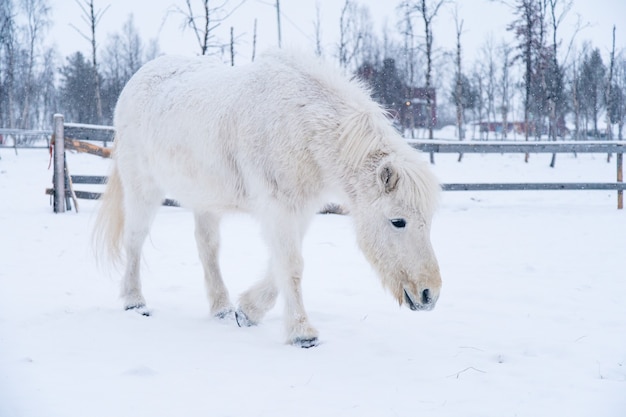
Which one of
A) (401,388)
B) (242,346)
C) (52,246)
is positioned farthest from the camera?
(52,246)

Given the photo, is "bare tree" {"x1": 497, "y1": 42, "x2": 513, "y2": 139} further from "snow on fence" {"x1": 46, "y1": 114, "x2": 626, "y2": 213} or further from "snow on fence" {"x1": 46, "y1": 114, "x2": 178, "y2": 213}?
"snow on fence" {"x1": 46, "y1": 114, "x2": 178, "y2": 213}

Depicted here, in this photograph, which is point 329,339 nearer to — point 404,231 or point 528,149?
point 404,231

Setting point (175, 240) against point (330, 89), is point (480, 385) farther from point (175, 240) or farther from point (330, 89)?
point (175, 240)

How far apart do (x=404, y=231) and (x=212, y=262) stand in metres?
1.96

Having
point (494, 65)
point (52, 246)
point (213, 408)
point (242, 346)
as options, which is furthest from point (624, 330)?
point (494, 65)

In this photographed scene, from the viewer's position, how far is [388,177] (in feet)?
10.4

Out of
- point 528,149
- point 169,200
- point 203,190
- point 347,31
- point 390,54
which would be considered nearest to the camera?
point 203,190

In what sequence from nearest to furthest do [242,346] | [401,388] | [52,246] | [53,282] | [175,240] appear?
[401,388] < [242,346] < [53,282] < [52,246] < [175,240]

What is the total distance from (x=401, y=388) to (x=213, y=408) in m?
0.98

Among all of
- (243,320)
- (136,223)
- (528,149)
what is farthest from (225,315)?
(528,149)

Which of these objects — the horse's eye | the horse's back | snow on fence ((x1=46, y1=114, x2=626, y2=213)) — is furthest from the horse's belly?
snow on fence ((x1=46, y1=114, x2=626, y2=213))

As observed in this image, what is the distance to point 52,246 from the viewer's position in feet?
22.0

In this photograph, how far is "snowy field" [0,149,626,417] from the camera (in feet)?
8.22

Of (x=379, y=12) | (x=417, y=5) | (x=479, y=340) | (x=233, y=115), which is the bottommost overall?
(x=479, y=340)
